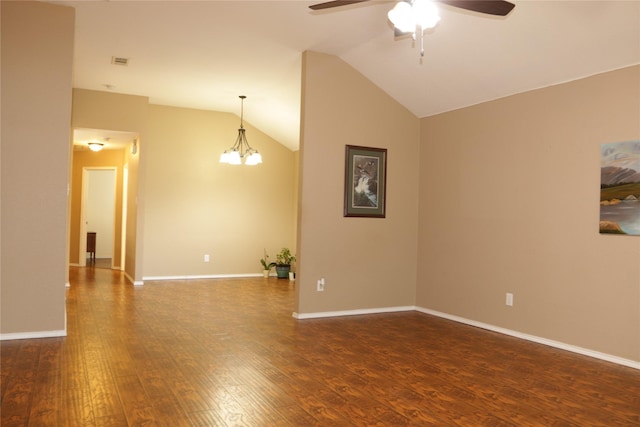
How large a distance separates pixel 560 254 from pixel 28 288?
4.95 metres

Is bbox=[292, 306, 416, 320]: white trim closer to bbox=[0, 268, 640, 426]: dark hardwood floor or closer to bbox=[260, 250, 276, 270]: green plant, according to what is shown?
bbox=[0, 268, 640, 426]: dark hardwood floor

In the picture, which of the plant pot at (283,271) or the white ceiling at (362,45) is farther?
the plant pot at (283,271)

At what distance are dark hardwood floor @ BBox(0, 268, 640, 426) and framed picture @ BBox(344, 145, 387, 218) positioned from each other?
4.43 ft

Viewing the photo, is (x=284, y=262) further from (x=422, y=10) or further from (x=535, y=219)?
(x=422, y=10)

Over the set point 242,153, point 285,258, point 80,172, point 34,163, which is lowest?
point 285,258

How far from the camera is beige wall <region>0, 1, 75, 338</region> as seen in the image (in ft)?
13.9

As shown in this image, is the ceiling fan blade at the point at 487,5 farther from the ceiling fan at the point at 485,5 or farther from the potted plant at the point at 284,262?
the potted plant at the point at 284,262

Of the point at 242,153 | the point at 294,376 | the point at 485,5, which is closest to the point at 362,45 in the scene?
the point at 485,5

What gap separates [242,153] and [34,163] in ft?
14.9

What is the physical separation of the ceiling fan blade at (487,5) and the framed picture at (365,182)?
280cm

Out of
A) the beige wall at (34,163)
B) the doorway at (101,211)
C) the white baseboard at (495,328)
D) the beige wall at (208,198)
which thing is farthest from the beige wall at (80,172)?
the white baseboard at (495,328)

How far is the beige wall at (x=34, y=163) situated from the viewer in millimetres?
4230

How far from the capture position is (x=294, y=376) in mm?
3465

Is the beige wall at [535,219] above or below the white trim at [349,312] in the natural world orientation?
above
